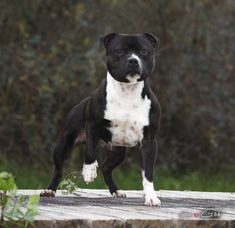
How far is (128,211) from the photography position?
18.3ft

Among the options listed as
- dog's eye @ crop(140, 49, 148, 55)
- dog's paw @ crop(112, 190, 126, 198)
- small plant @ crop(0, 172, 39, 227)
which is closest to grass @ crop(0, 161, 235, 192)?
dog's paw @ crop(112, 190, 126, 198)

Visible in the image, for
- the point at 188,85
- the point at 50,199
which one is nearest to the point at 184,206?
the point at 50,199

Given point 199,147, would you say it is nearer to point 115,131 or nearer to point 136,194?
point 136,194

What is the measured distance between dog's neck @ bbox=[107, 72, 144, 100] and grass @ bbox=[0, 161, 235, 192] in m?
2.15

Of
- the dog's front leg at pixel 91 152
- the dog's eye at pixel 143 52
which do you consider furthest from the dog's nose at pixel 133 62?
the dog's front leg at pixel 91 152

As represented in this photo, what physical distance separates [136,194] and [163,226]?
201 centimetres

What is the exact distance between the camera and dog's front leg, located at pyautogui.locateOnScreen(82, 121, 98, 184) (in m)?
6.31

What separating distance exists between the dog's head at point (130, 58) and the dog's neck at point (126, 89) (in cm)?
6

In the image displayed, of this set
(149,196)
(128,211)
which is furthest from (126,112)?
(128,211)

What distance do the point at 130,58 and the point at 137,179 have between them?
3908 millimetres

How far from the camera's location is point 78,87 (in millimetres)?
10891

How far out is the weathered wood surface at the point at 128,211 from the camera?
5.01 meters

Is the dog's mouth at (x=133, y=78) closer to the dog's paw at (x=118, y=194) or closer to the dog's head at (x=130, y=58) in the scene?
the dog's head at (x=130, y=58)

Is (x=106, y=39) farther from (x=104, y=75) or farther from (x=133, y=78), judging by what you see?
(x=104, y=75)
